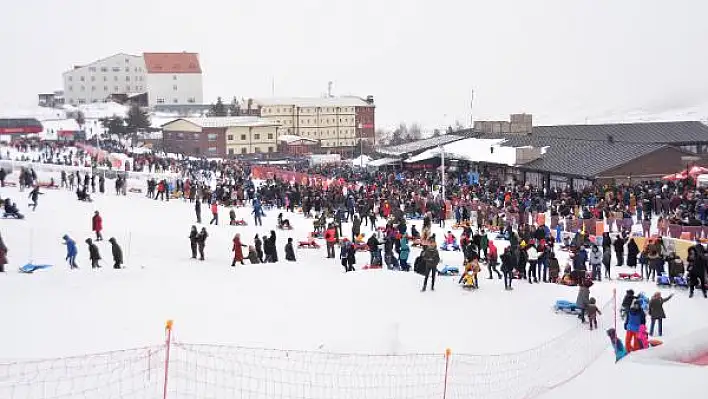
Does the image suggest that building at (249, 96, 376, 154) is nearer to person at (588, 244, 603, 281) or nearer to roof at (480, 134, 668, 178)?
roof at (480, 134, 668, 178)

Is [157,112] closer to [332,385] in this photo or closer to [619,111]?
[332,385]

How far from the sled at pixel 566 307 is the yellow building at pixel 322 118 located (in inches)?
2451

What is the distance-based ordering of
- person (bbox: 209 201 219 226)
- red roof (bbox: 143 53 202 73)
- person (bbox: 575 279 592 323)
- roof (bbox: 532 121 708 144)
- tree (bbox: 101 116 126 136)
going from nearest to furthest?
1. person (bbox: 575 279 592 323)
2. person (bbox: 209 201 219 226)
3. roof (bbox: 532 121 708 144)
4. tree (bbox: 101 116 126 136)
5. red roof (bbox: 143 53 202 73)

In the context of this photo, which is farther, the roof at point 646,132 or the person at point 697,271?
the roof at point 646,132

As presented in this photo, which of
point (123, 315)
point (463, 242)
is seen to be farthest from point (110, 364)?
point (463, 242)

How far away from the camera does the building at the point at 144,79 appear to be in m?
101

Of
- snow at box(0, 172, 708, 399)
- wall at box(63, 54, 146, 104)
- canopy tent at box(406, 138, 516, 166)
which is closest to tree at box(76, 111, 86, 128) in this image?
wall at box(63, 54, 146, 104)

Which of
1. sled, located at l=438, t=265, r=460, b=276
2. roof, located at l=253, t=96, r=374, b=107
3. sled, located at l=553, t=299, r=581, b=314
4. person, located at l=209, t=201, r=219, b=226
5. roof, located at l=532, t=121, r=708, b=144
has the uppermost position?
roof, located at l=253, t=96, r=374, b=107

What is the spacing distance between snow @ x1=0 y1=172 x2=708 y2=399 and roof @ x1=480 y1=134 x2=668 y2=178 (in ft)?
44.6

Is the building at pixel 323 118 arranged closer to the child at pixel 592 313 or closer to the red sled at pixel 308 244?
the red sled at pixel 308 244

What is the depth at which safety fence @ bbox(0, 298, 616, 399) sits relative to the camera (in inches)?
342

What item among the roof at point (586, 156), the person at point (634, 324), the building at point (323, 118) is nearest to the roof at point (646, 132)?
the roof at point (586, 156)

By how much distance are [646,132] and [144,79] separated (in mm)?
75753

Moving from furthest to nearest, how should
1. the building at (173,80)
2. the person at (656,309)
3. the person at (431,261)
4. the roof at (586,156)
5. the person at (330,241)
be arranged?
1. the building at (173,80)
2. the roof at (586,156)
3. the person at (330,241)
4. the person at (431,261)
5. the person at (656,309)
